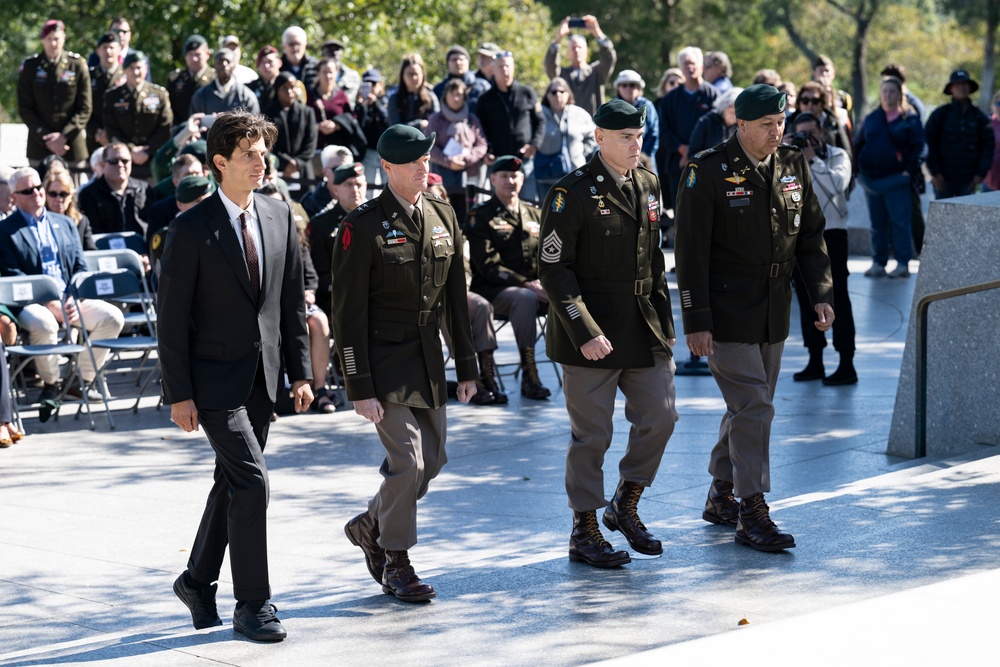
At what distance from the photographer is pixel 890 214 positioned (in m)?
15.8

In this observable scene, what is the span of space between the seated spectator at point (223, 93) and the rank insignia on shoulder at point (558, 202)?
29.6 ft

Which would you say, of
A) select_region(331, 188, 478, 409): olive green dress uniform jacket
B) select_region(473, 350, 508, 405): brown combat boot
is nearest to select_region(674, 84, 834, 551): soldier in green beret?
select_region(331, 188, 478, 409): olive green dress uniform jacket

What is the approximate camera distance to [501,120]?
15273mm

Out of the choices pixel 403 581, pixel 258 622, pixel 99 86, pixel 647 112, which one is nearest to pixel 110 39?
pixel 99 86

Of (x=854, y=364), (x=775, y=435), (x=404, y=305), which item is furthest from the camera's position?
(x=854, y=364)

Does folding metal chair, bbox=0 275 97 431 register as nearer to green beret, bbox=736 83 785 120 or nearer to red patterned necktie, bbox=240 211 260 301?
red patterned necktie, bbox=240 211 260 301

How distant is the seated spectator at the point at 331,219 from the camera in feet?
35.3

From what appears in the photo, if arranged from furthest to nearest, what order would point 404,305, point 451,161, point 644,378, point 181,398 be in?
point 451,161 < point 644,378 < point 404,305 < point 181,398

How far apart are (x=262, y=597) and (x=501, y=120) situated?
10.2 meters

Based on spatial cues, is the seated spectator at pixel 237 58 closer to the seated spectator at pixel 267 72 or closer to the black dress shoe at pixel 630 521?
the seated spectator at pixel 267 72

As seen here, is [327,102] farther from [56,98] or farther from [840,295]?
[840,295]

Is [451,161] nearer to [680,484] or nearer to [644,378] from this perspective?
[680,484]

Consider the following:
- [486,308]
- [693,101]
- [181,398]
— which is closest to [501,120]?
[693,101]

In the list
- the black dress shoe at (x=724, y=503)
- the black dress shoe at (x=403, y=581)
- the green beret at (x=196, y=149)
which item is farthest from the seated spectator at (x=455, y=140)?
the black dress shoe at (x=403, y=581)
